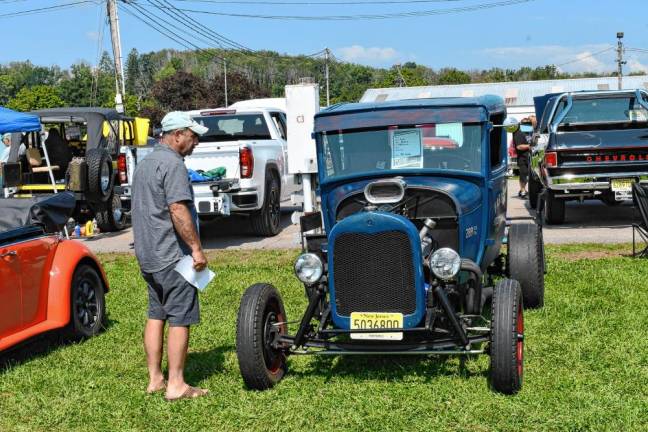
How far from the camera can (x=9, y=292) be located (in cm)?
646

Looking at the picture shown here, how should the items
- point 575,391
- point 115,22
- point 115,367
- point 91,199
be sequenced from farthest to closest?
point 115,22 < point 91,199 < point 115,367 < point 575,391

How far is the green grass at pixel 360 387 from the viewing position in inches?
201

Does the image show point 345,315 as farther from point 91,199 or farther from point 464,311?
point 91,199

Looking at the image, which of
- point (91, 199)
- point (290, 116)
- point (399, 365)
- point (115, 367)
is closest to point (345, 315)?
point (399, 365)

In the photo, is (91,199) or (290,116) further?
(91,199)

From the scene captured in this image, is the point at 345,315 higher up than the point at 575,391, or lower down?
higher up

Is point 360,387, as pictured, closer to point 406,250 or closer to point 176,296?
point 406,250

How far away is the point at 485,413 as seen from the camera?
16.7 ft

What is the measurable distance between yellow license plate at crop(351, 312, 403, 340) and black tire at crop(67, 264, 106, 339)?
9.42 feet

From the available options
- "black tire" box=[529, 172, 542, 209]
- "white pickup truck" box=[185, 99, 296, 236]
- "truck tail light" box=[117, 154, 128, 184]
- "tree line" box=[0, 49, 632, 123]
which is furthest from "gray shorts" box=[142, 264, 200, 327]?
"tree line" box=[0, 49, 632, 123]

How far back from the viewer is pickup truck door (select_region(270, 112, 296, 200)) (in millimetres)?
14508

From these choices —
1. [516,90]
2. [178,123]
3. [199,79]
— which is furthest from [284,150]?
[516,90]

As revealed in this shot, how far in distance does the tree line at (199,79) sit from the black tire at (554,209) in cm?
5757

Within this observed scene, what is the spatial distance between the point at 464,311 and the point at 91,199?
9684 mm
